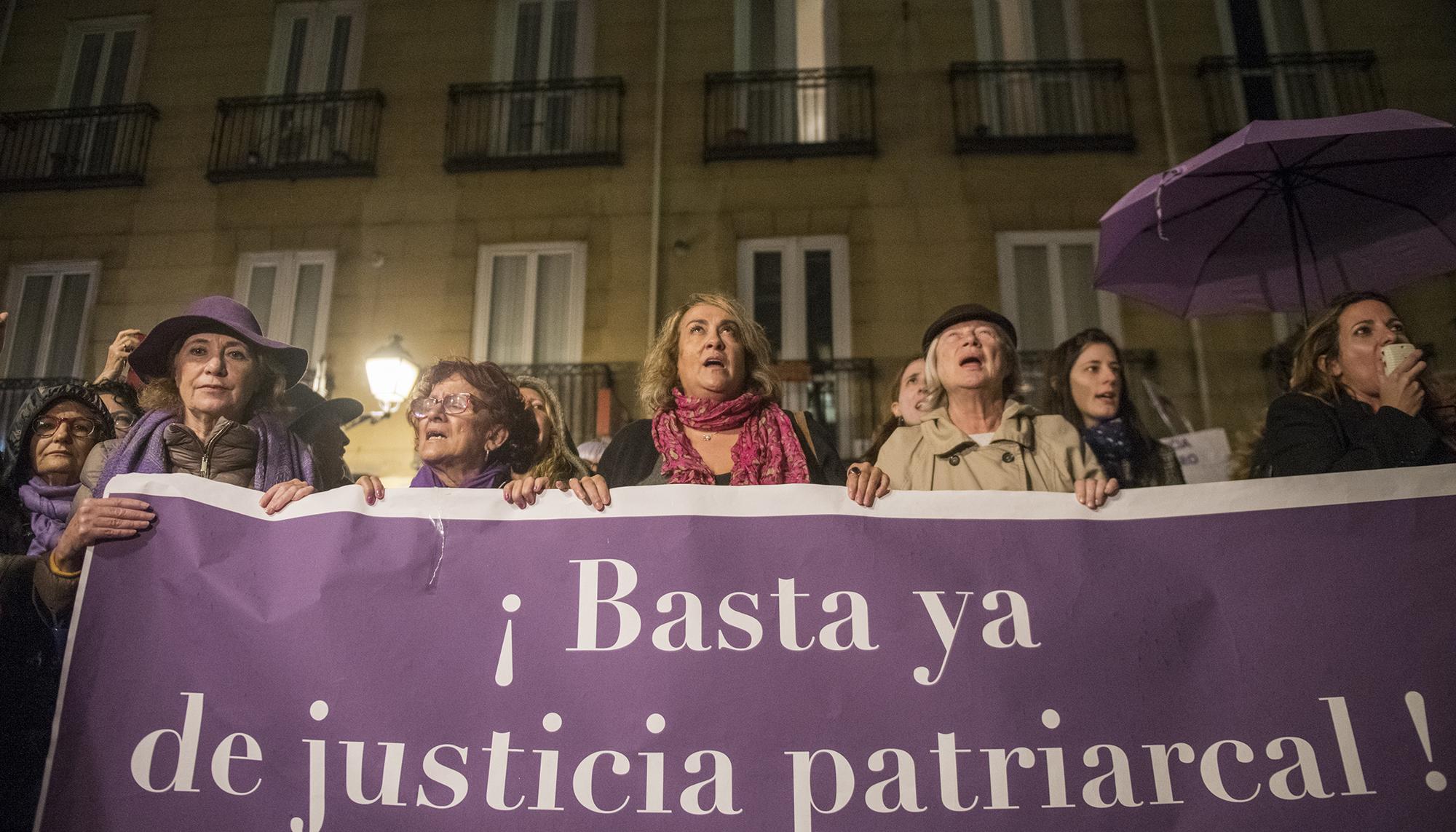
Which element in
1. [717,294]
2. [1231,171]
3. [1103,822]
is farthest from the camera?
[1231,171]

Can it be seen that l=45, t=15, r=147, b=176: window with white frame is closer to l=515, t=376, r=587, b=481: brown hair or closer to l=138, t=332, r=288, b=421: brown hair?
l=138, t=332, r=288, b=421: brown hair

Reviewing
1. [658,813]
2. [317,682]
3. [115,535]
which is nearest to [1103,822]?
[658,813]

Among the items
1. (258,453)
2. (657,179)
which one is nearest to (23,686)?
(258,453)

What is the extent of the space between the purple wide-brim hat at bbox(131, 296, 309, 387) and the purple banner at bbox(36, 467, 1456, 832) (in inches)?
26.4

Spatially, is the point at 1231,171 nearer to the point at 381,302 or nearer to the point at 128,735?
the point at 128,735

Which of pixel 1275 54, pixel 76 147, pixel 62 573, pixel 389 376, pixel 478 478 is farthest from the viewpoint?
pixel 1275 54

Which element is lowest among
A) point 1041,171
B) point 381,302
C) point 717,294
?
point 717,294

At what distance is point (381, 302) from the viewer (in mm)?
7109

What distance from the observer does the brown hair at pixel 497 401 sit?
2.52 m

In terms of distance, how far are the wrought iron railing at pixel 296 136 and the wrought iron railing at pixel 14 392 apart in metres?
2.74

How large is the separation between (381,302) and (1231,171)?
5824mm

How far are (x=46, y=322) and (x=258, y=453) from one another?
12.8ft

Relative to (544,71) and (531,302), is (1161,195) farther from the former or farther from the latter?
(544,71)

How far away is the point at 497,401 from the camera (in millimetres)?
2553
